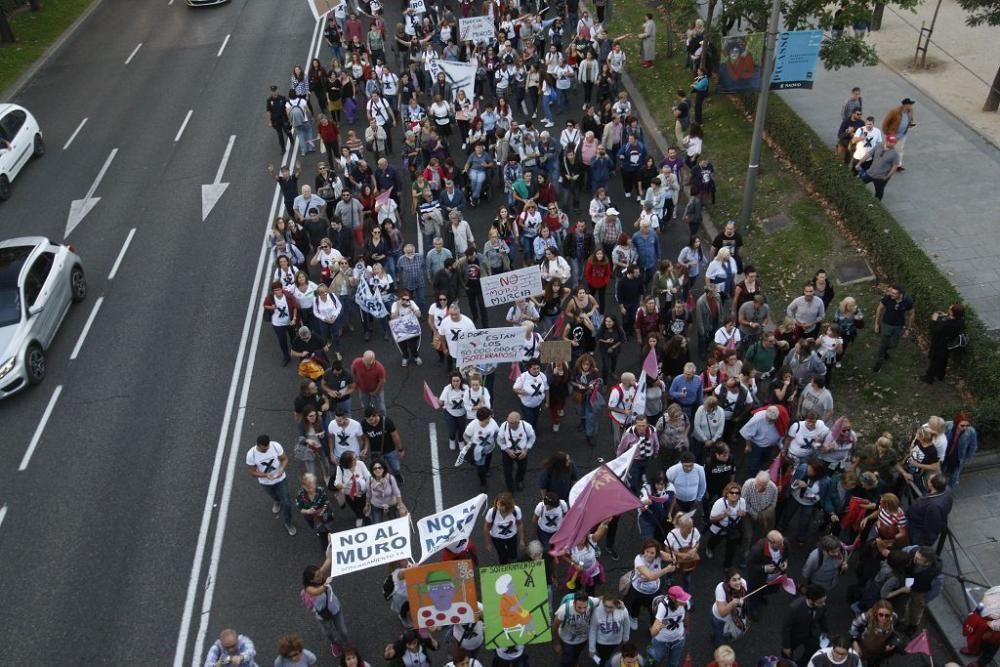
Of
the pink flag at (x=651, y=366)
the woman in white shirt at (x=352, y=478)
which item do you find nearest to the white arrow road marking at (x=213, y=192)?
the woman in white shirt at (x=352, y=478)

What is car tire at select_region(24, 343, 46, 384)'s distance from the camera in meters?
15.5

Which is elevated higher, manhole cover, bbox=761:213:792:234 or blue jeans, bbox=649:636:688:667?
blue jeans, bbox=649:636:688:667

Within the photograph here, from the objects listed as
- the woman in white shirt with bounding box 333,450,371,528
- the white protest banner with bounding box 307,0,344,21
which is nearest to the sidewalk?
the woman in white shirt with bounding box 333,450,371,528

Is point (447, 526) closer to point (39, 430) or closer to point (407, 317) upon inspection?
point (407, 317)

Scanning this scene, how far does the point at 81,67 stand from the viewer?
30875 millimetres

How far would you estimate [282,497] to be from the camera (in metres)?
12.2

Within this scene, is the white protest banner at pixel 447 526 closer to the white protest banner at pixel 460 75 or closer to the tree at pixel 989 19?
the white protest banner at pixel 460 75

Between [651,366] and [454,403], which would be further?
[454,403]

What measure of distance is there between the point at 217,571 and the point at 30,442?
186 inches

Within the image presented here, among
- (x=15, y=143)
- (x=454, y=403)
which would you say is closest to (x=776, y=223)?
(x=454, y=403)

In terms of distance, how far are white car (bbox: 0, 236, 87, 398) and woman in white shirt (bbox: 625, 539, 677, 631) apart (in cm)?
1093

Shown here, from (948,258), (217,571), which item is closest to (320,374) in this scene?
(217,571)

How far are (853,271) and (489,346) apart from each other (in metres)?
7.44

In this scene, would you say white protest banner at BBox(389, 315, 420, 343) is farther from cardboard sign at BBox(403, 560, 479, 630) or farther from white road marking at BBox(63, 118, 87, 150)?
white road marking at BBox(63, 118, 87, 150)
